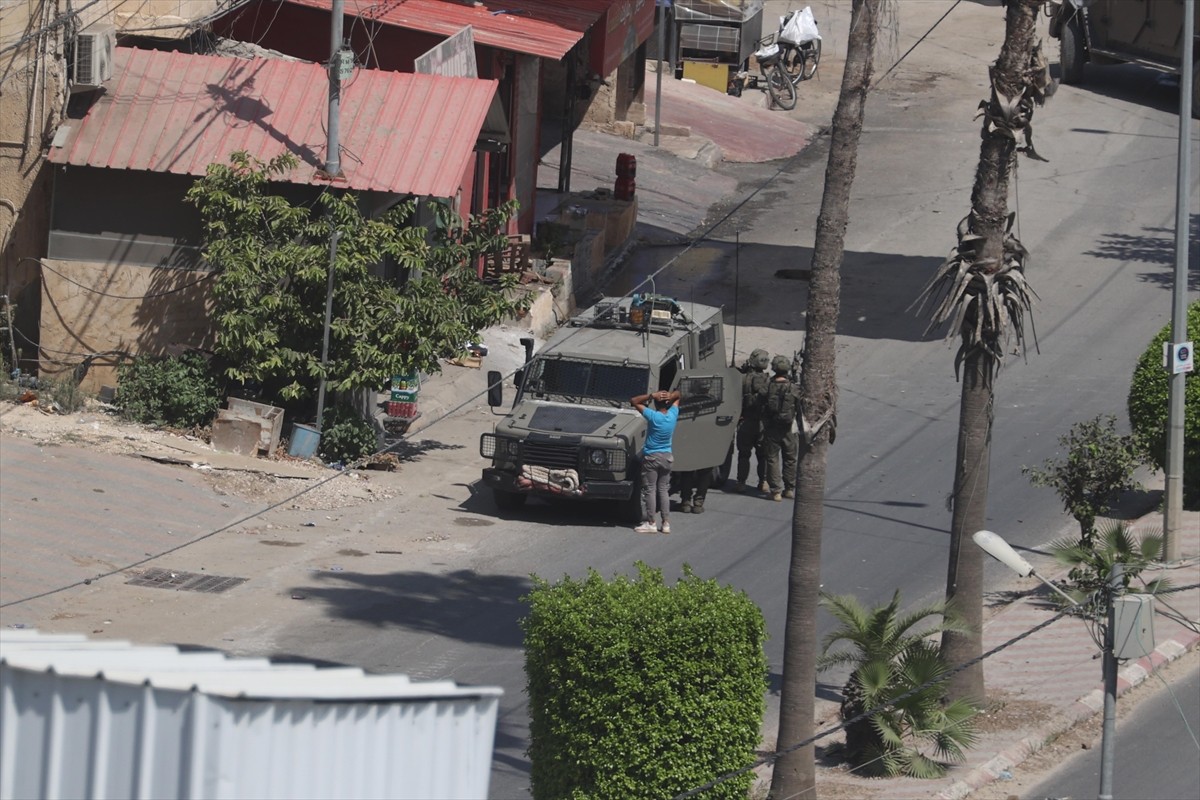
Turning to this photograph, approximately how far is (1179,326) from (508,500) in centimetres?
719

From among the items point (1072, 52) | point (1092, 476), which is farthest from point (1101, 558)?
point (1072, 52)

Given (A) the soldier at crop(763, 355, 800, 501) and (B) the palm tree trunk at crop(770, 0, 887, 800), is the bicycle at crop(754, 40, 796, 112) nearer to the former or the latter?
(A) the soldier at crop(763, 355, 800, 501)

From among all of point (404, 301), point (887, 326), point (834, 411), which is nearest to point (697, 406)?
point (404, 301)

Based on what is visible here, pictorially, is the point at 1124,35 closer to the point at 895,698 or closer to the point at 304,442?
the point at 304,442

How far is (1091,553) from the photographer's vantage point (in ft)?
46.7

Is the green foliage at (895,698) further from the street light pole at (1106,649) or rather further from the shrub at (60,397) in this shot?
the shrub at (60,397)

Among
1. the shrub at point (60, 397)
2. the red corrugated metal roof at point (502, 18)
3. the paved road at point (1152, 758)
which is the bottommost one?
the paved road at point (1152, 758)

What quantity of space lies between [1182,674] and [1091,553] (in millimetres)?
1594

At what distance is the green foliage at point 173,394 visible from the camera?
19.5 m

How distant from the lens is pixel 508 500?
60.0 ft

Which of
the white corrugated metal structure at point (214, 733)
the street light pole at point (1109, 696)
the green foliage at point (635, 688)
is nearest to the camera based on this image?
the white corrugated metal structure at point (214, 733)

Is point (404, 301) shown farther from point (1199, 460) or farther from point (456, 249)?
point (1199, 460)

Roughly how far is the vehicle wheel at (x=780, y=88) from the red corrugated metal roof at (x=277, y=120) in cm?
2065

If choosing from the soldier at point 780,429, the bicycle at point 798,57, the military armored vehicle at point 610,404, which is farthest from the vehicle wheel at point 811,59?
the soldier at point 780,429
